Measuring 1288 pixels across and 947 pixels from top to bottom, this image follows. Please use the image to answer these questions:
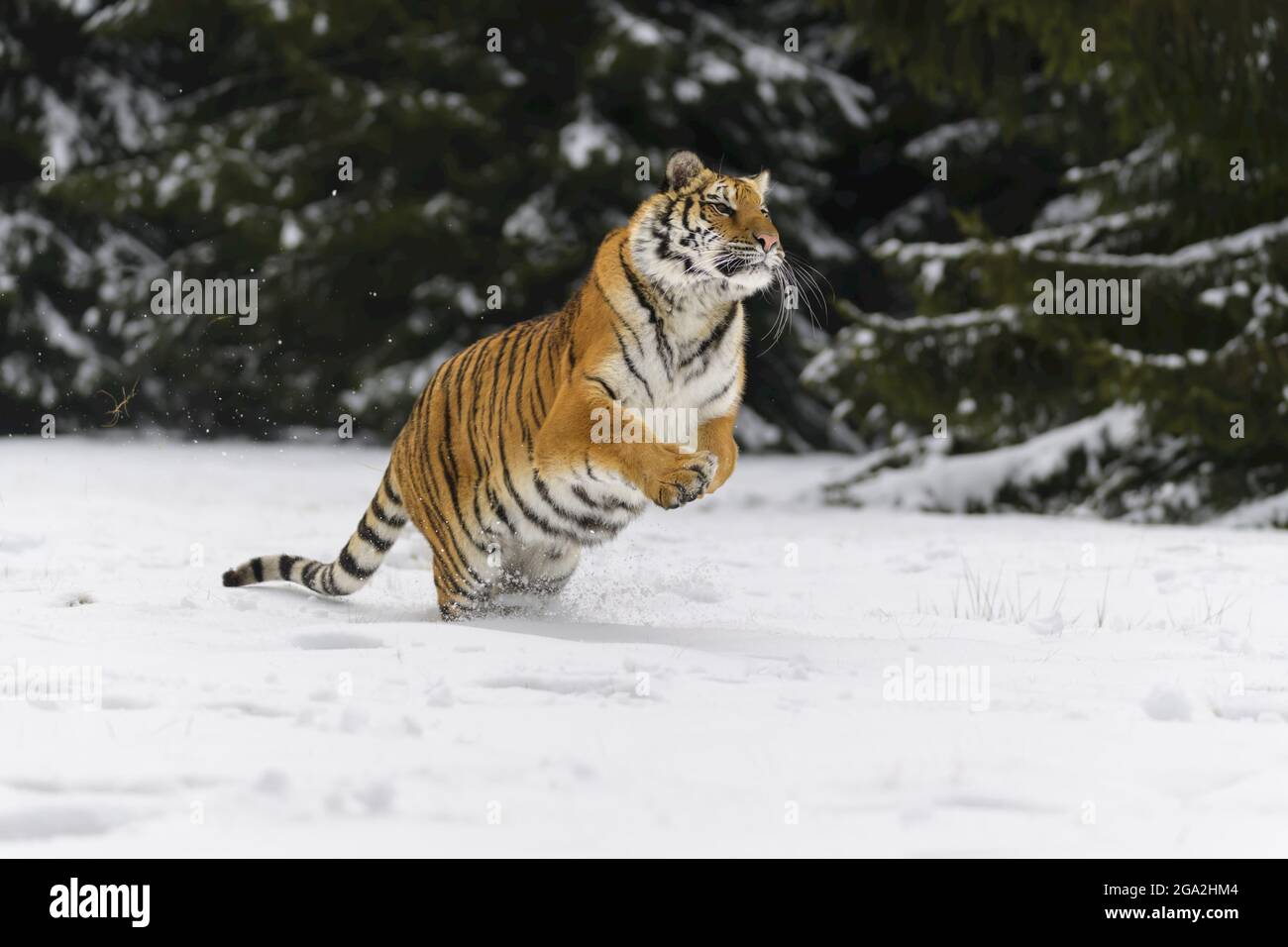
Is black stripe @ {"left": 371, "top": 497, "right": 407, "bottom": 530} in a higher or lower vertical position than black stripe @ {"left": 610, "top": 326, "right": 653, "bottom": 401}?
lower

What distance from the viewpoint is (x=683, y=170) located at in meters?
5.47

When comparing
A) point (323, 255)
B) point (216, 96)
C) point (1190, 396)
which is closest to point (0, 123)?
point (216, 96)

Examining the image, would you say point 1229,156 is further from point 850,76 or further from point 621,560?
point 850,76

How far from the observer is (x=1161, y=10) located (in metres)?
9.84

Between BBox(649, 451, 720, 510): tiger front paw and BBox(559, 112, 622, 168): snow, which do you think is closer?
BBox(649, 451, 720, 510): tiger front paw

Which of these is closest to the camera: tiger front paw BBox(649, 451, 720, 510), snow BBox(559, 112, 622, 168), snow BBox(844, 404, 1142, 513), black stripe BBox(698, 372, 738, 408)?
tiger front paw BBox(649, 451, 720, 510)

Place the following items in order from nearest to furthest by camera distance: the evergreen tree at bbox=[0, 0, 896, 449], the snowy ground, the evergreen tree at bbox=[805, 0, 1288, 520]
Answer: the snowy ground, the evergreen tree at bbox=[805, 0, 1288, 520], the evergreen tree at bbox=[0, 0, 896, 449]

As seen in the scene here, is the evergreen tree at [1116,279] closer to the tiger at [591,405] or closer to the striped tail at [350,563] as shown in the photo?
the tiger at [591,405]

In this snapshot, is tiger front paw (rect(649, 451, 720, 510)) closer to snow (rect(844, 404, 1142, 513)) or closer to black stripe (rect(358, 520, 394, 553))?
black stripe (rect(358, 520, 394, 553))

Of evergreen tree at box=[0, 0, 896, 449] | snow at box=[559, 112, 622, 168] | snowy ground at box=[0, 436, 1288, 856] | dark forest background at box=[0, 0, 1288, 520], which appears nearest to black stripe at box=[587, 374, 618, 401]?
snowy ground at box=[0, 436, 1288, 856]

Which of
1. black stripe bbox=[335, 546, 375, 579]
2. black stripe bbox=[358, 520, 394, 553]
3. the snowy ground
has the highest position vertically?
black stripe bbox=[358, 520, 394, 553]

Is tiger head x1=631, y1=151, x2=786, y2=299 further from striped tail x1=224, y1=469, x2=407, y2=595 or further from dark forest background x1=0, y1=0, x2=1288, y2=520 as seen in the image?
dark forest background x1=0, y1=0, x2=1288, y2=520

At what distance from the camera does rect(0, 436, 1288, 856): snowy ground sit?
3152mm

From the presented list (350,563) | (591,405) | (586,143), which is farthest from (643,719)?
(586,143)
